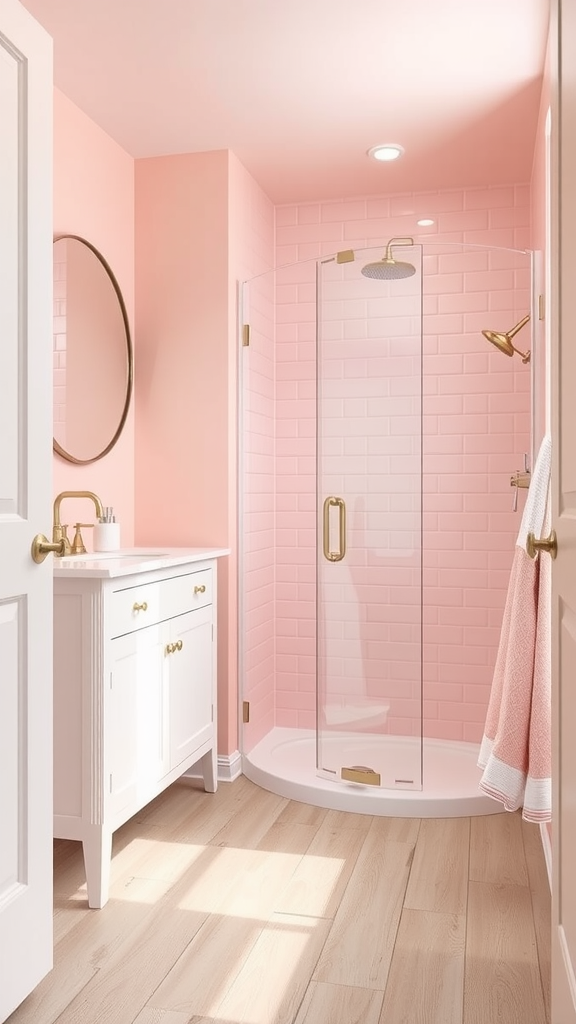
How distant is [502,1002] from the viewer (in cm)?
172

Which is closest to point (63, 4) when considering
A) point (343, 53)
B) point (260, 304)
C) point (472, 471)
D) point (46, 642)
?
point (343, 53)

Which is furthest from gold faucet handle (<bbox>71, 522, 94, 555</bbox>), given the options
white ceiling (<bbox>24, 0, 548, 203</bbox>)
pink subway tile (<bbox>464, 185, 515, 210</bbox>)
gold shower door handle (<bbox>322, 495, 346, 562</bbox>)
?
pink subway tile (<bbox>464, 185, 515, 210</bbox>)

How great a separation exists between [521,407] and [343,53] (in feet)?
5.05

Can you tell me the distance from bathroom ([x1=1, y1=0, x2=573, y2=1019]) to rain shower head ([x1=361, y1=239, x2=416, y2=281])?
153 mm

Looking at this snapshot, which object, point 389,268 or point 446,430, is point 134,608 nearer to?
point 389,268

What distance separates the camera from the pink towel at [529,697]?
205 cm

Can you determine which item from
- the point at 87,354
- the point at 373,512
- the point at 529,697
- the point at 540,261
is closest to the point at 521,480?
the point at 373,512

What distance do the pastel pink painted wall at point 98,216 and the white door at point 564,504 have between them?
1903 millimetres

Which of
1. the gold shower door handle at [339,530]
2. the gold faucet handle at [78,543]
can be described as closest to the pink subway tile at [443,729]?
the gold shower door handle at [339,530]

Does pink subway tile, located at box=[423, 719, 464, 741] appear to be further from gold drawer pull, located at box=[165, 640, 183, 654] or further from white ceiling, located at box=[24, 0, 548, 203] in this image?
white ceiling, located at box=[24, 0, 548, 203]

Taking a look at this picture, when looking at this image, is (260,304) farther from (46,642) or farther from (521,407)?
(46,642)

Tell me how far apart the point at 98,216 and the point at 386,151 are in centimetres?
118

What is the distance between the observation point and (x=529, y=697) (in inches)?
83.0

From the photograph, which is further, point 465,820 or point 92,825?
point 465,820
